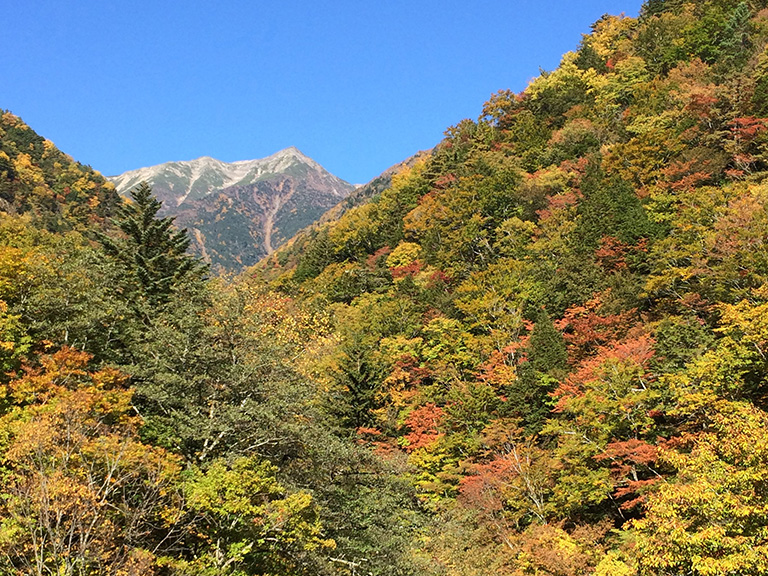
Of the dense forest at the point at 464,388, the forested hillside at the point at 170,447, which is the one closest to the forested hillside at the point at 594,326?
the dense forest at the point at 464,388

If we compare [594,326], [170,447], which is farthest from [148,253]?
[594,326]

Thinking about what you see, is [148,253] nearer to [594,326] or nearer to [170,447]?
[170,447]

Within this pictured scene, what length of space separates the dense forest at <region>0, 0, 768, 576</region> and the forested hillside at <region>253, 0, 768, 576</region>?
0.57 feet

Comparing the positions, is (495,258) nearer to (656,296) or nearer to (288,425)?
(656,296)

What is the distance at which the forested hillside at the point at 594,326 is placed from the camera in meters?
18.5

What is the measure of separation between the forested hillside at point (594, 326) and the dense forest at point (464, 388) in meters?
0.17

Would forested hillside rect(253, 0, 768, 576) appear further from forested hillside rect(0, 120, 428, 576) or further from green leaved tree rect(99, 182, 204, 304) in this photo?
green leaved tree rect(99, 182, 204, 304)

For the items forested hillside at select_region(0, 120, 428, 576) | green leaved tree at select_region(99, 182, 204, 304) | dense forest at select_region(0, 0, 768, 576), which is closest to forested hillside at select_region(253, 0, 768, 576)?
dense forest at select_region(0, 0, 768, 576)

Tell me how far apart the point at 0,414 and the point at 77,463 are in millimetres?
5927

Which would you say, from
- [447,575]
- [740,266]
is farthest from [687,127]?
[447,575]

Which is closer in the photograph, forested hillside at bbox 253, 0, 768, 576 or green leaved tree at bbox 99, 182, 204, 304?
forested hillside at bbox 253, 0, 768, 576

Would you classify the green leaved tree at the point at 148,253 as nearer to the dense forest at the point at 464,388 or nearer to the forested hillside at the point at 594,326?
the dense forest at the point at 464,388

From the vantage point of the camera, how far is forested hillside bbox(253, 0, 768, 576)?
1853 cm

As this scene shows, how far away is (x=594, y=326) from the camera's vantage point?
30.0 m
